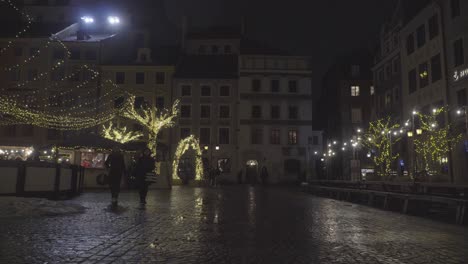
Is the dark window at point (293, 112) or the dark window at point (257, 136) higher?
the dark window at point (293, 112)

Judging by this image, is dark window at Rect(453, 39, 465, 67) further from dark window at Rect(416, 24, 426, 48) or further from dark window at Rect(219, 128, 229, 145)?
dark window at Rect(219, 128, 229, 145)

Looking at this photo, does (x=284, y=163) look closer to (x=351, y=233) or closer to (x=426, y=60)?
(x=426, y=60)

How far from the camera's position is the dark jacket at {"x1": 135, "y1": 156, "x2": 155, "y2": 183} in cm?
1488

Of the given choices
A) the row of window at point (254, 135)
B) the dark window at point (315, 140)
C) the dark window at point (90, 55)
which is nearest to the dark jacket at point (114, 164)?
the row of window at point (254, 135)

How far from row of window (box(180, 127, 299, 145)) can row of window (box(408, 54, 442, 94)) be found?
1914 cm

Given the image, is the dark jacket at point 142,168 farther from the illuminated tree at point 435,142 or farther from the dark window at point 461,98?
the dark window at point 461,98

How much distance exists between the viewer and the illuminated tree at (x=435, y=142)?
2758 centimetres

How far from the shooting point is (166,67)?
5284cm

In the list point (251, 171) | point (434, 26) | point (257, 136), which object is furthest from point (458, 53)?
point (257, 136)

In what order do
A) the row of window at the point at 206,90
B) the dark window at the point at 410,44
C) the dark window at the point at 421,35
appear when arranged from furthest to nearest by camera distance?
the row of window at the point at 206,90 → the dark window at the point at 410,44 → the dark window at the point at 421,35

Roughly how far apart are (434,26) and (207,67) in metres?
30.3

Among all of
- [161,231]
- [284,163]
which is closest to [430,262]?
[161,231]

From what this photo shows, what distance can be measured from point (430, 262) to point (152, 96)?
48575 millimetres

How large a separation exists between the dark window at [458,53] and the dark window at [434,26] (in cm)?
272
